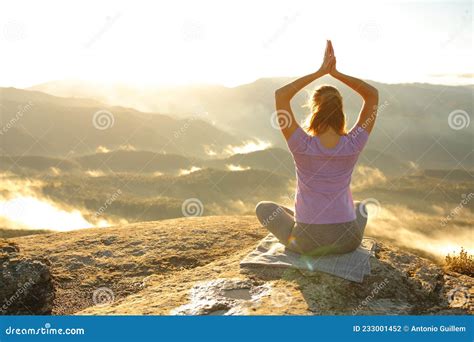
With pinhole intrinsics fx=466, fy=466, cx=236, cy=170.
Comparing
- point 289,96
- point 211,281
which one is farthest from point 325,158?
point 211,281

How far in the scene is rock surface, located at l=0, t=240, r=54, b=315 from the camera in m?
5.95

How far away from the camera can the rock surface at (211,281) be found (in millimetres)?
5062

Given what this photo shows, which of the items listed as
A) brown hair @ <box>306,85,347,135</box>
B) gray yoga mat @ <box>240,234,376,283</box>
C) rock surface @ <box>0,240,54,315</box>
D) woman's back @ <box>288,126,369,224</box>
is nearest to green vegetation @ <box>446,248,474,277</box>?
gray yoga mat @ <box>240,234,376,283</box>

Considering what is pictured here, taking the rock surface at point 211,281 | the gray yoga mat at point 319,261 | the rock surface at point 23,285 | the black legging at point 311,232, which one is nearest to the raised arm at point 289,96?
the black legging at point 311,232

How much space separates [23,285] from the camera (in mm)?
6016

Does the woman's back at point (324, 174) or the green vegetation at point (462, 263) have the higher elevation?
the woman's back at point (324, 174)

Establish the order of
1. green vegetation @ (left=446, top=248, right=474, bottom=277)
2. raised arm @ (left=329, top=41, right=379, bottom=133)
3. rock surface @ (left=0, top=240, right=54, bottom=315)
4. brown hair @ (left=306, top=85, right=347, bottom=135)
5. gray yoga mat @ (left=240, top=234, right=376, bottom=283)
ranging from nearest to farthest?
1. brown hair @ (left=306, top=85, right=347, bottom=135)
2. raised arm @ (left=329, top=41, right=379, bottom=133)
3. gray yoga mat @ (left=240, top=234, right=376, bottom=283)
4. rock surface @ (left=0, top=240, right=54, bottom=315)
5. green vegetation @ (left=446, top=248, right=474, bottom=277)

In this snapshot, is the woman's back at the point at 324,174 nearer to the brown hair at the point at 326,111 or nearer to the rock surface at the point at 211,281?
the brown hair at the point at 326,111

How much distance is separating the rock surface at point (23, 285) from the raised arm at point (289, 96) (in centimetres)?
377

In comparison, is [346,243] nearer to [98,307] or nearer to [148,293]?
[148,293]

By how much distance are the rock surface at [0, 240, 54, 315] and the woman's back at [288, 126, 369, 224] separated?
350cm

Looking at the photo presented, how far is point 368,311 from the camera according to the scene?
A: 5.06 metres

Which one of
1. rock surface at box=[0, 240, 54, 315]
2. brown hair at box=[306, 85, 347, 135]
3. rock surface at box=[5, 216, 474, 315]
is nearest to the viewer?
rock surface at box=[5, 216, 474, 315]

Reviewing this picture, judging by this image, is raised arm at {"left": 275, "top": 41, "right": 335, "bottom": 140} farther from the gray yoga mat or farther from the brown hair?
the gray yoga mat
